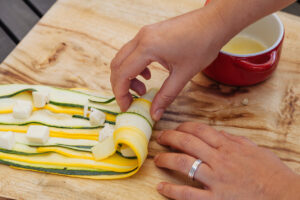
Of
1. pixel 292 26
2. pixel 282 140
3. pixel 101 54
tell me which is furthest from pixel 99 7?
pixel 282 140

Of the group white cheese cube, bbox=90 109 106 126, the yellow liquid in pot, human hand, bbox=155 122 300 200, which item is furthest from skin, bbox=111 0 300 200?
the yellow liquid in pot

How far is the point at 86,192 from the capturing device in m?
0.91

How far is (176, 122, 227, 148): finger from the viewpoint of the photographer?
3.12 ft

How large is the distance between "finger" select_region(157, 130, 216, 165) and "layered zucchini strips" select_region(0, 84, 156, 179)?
0.19 feet

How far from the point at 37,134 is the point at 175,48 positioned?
0.45 metres

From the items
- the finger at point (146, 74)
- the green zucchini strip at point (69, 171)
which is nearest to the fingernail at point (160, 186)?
the green zucchini strip at point (69, 171)

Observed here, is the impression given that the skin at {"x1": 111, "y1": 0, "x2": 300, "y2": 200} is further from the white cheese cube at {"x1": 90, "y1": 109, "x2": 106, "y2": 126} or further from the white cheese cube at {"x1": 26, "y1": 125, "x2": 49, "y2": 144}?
the white cheese cube at {"x1": 26, "y1": 125, "x2": 49, "y2": 144}

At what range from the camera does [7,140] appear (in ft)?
3.16

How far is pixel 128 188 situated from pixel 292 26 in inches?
34.5

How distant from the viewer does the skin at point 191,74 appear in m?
0.85

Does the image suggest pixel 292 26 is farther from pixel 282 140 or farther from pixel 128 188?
pixel 128 188

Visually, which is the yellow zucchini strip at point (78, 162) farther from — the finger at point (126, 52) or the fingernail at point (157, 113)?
the finger at point (126, 52)

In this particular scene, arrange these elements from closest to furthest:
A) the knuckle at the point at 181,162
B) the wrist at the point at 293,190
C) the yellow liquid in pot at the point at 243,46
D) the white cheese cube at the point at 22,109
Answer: the wrist at the point at 293,190, the knuckle at the point at 181,162, the white cheese cube at the point at 22,109, the yellow liquid in pot at the point at 243,46

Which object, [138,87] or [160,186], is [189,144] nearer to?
[160,186]
